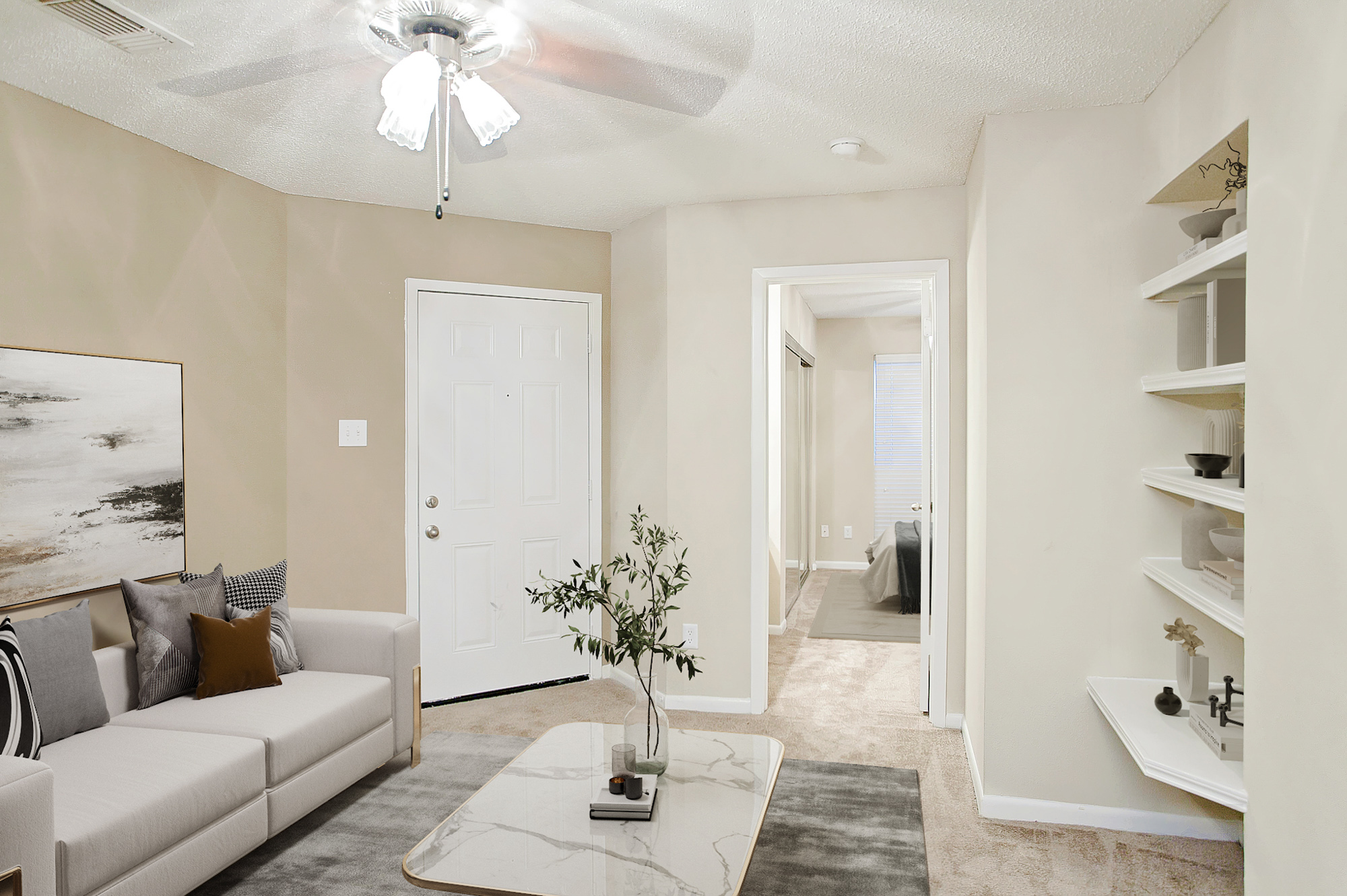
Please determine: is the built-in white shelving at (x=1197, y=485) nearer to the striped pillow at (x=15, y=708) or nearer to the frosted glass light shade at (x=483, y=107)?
the frosted glass light shade at (x=483, y=107)

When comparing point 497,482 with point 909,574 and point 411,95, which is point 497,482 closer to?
point 411,95

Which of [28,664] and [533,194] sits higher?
[533,194]

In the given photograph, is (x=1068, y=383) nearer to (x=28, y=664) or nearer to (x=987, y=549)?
(x=987, y=549)

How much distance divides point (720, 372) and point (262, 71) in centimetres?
215

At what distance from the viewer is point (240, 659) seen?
2.75 meters

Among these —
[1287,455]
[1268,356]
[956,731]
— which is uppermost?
[1268,356]

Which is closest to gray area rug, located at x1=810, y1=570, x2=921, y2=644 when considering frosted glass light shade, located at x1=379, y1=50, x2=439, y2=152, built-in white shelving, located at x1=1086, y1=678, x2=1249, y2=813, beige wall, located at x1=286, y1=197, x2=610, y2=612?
built-in white shelving, located at x1=1086, y1=678, x2=1249, y2=813

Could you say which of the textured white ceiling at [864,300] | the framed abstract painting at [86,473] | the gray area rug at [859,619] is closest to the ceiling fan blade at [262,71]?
the framed abstract painting at [86,473]

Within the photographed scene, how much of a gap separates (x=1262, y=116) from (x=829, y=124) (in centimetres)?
140

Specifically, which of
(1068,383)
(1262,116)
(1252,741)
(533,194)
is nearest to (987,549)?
(1068,383)

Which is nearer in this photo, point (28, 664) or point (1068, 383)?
point (28, 664)

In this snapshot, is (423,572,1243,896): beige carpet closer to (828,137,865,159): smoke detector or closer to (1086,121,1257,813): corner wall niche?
(1086,121,1257,813): corner wall niche

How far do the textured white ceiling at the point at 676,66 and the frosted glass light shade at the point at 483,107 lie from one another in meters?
0.22

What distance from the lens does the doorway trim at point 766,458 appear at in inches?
143
